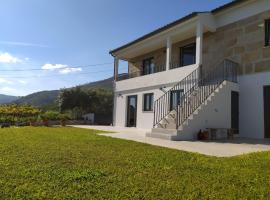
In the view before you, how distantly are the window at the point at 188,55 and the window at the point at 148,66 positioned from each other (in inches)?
121

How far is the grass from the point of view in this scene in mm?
3703

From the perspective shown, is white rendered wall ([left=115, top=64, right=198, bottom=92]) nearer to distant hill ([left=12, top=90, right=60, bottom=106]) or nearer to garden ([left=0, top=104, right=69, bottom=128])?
Answer: garden ([left=0, top=104, right=69, bottom=128])

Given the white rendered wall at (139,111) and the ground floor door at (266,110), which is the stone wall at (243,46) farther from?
the white rendered wall at (139,111)

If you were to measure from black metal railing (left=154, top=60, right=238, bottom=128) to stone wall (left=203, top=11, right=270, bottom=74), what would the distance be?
1.98 ft

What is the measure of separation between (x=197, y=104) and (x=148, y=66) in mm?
9587

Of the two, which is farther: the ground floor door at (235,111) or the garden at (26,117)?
the garden at (26,117)

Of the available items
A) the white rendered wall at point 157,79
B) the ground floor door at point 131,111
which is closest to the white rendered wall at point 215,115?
the white rendered wall at point 157,79

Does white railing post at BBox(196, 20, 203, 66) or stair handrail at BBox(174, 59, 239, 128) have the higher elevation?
white railing post at BBox(196, 20, 203, 66)

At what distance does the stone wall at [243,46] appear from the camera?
1220 cm

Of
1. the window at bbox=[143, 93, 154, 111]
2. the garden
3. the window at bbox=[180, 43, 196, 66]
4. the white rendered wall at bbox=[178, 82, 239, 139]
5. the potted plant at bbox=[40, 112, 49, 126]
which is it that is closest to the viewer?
the white rendered wall at bbox=[178, 82, 239, 139]

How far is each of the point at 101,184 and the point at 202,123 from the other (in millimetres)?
7774

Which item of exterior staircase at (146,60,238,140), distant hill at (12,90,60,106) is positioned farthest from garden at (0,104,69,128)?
distant hill at (12,90,60,106)

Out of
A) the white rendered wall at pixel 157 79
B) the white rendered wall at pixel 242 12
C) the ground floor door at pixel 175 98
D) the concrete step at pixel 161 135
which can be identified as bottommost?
the concrete step at pixel 161 135

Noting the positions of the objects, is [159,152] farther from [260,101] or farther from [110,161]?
[260,101]
